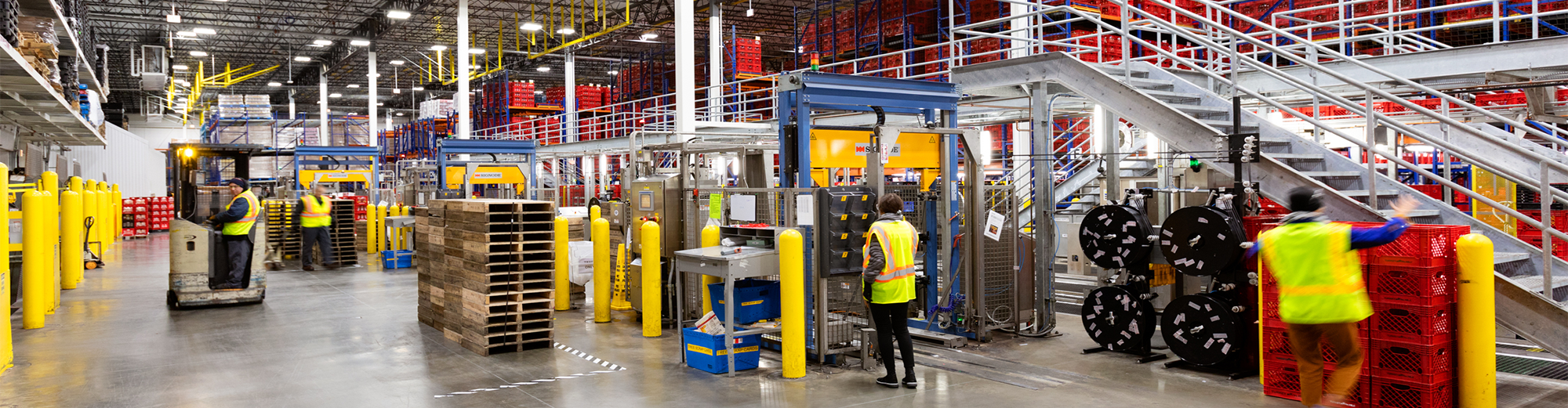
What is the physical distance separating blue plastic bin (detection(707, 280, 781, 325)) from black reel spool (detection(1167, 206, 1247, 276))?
314 centimetres

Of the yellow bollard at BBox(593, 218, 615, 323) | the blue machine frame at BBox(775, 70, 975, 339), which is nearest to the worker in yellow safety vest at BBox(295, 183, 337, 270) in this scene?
the yellow bollard at BBox(593, 218, 615, 323)

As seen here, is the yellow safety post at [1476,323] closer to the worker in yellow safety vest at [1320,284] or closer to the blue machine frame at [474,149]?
the worker in yellow safety vest at [1320,284]

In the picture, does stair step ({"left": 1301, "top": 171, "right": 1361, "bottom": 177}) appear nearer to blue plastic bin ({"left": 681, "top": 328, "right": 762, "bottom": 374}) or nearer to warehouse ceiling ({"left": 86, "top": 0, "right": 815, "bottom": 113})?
blue plastic bin ({"left": 681, "top": 328, "right": 762, "bottom": 374})

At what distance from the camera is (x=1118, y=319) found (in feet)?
27.8

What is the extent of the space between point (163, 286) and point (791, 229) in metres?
11.8

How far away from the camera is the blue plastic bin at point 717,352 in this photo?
7.71 meters

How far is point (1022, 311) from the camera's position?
961 centimetres

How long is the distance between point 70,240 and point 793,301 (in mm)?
12243

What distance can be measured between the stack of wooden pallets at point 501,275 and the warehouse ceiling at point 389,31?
52.5ft

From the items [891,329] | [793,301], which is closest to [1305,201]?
[891,329]

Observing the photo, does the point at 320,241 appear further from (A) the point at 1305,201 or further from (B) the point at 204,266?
(A) the point at 1305,201

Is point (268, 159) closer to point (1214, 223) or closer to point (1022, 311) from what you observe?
point (1022, 311)

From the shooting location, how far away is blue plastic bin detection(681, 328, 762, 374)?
303 inches

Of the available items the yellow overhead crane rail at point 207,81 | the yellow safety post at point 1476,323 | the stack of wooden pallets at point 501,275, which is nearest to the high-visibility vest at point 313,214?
the stack of wooden pallets at point 501,275
